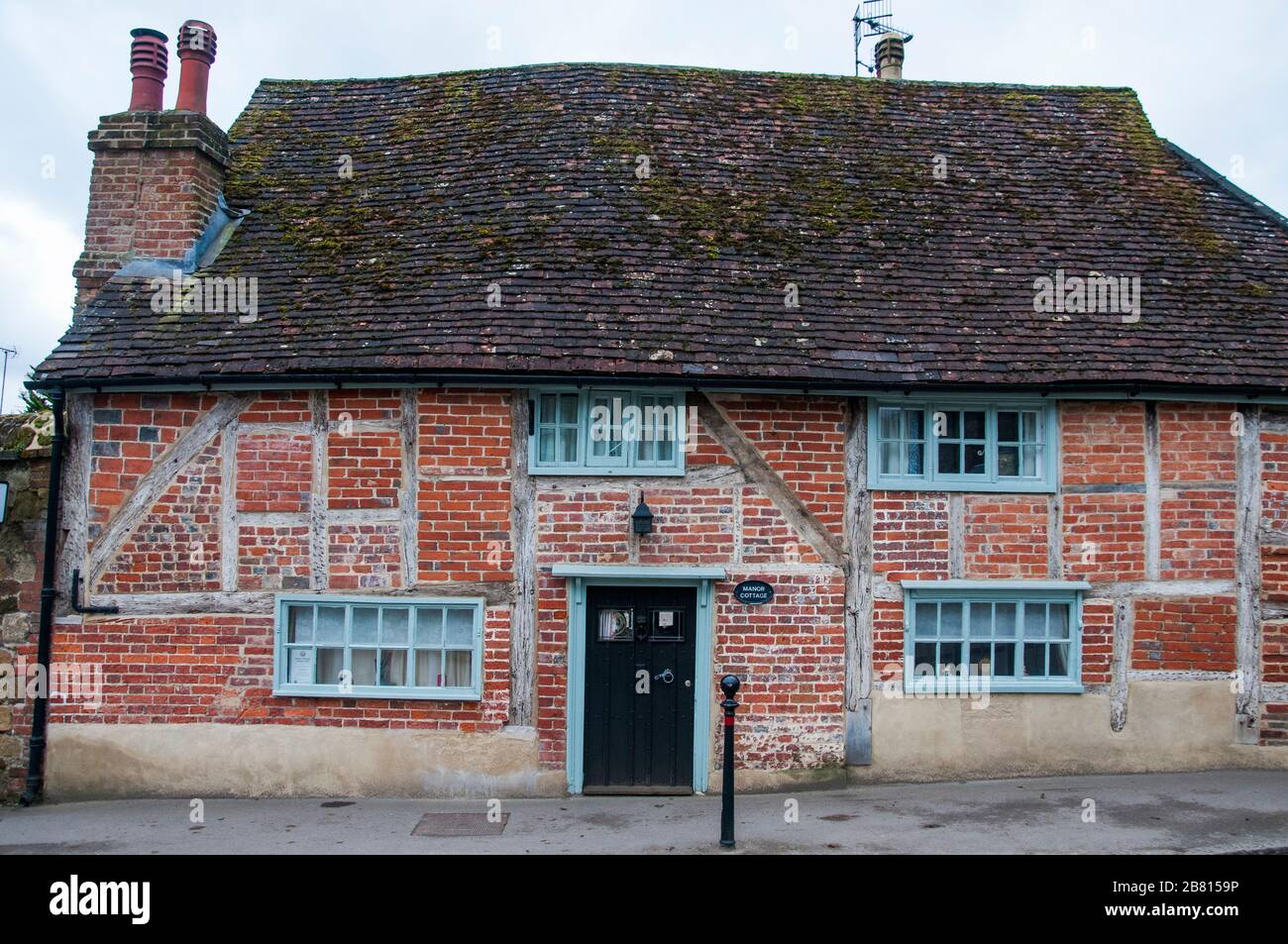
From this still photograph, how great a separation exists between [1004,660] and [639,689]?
339 cm

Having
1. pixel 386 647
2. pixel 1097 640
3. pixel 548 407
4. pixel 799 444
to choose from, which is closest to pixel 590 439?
pixel 548 407

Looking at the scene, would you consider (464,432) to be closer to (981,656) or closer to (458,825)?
(458,825)

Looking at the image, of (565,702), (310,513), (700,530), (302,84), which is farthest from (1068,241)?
(302,84)

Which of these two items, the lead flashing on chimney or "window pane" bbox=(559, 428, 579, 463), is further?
the lead flashing on chimney

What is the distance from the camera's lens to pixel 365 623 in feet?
30.7

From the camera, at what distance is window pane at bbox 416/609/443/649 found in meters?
9.28

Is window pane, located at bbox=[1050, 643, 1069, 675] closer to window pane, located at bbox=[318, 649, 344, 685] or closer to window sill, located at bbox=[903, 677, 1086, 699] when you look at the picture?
window sill, located at bbox=[903, 677, 1086, 699]

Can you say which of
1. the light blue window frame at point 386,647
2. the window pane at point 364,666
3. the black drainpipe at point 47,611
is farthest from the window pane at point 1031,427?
the black drainpipe at point 47,611

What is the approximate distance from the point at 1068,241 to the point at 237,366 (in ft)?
27.8

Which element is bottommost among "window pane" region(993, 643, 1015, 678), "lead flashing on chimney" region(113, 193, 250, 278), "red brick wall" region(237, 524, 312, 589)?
"window pane" region(993, 643, 1015, 678)

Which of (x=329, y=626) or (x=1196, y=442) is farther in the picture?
(x=1196, y=442)

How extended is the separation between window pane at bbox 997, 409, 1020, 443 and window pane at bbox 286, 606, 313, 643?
6588mm

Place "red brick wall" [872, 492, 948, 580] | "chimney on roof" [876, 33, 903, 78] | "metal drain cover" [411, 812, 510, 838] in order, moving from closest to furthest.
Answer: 1. "metal drain cover" [411, 812, 510, 838]
2. "red brick wall" [872, 492, 948, 580]
3. "chimney on roof" [876, 33, 903, 78]

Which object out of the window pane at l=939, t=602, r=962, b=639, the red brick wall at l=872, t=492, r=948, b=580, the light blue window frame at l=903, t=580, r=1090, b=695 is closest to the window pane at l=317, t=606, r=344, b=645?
the red brick wall at l=872, t=492, r=948, b=580
